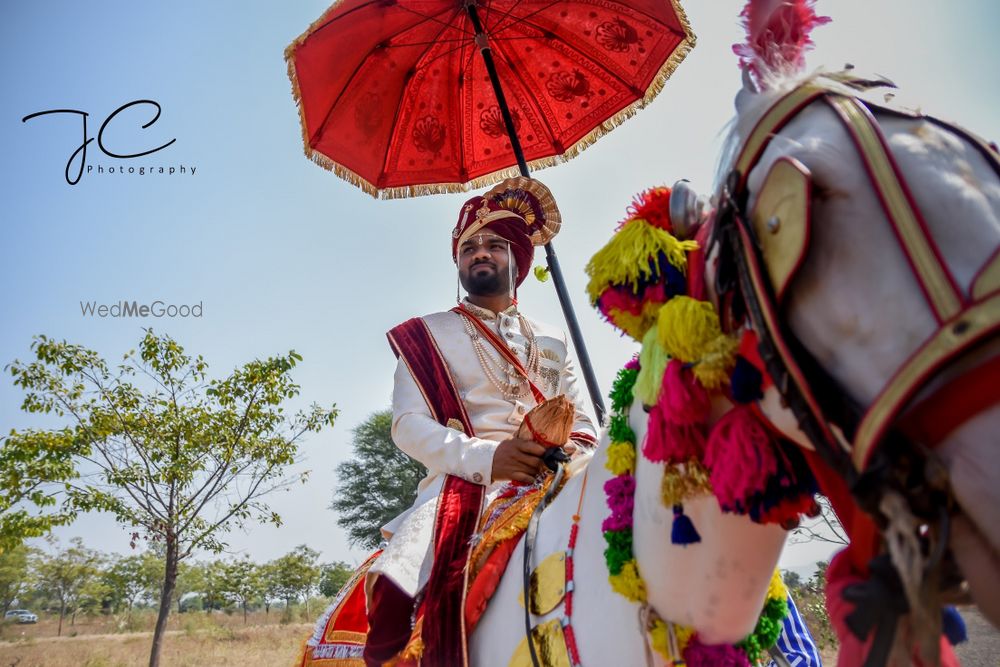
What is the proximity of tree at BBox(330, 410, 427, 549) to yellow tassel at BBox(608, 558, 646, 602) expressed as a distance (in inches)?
834

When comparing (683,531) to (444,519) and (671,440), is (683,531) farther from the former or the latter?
(444,519)

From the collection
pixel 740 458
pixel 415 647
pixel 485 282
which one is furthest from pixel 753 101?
pixel 485 282

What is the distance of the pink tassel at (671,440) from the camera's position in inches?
62.1

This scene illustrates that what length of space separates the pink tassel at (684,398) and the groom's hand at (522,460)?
1.35m

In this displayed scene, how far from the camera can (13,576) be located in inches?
1483

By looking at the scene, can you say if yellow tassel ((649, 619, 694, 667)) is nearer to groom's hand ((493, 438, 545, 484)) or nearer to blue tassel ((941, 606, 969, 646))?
blue tassel ((941, 606, 969, 646))

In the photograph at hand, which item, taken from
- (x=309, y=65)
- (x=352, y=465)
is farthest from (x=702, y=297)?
(x=352, y=465)

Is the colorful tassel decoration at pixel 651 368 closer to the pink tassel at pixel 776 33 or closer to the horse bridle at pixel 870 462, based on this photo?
the horse bridle at pixel 870 462

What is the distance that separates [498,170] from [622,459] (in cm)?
335

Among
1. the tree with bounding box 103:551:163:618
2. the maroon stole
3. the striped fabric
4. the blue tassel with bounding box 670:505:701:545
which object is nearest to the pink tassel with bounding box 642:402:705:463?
the blue tassel with bounding box 670:505:701:545

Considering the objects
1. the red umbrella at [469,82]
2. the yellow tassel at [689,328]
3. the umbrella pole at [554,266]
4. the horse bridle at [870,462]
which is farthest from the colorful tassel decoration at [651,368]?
the red umbrella at [469,82]

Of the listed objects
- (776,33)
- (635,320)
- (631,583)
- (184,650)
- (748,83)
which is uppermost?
(776,33)

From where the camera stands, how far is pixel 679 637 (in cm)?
177

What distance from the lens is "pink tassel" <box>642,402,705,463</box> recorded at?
1.58m
